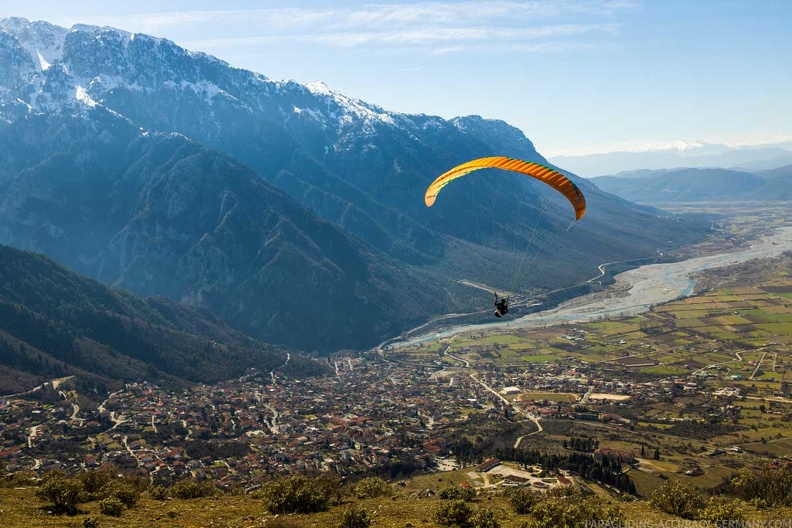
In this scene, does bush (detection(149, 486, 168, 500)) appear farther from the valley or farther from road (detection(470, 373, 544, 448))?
road (detection(470, 373, 544, 448))

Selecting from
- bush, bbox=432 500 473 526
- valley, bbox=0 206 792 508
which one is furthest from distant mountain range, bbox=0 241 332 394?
bush, bbox=432 500 473 526

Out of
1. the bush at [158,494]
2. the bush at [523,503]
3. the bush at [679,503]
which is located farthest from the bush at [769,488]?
the bush at [158,494]

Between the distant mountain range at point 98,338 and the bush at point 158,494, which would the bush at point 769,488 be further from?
the distant mountain range at point 98,338

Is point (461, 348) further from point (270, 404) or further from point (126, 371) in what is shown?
point (126, 371)

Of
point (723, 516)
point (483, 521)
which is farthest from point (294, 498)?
point (723, 516)

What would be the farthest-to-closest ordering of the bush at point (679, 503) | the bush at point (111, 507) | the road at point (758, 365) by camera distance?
the road at point (758, 365)
the bush at point (679, 503)
the bush at point (111, 507)

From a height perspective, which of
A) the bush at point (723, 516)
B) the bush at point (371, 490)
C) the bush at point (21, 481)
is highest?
the bush at point (723, 516)

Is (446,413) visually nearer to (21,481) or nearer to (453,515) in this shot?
(21,481)
